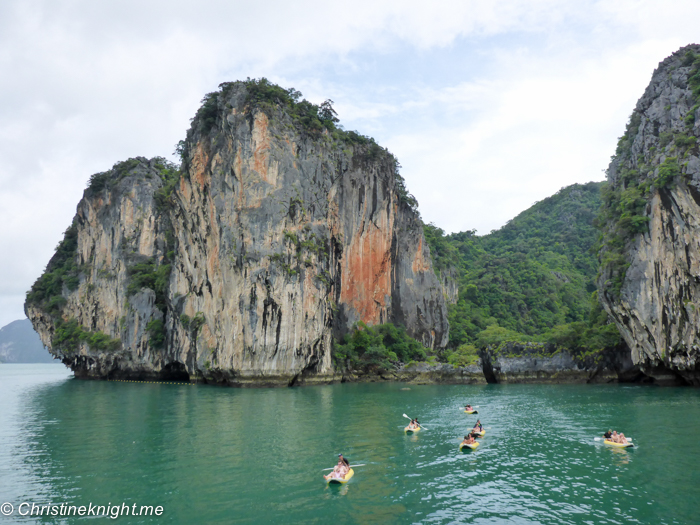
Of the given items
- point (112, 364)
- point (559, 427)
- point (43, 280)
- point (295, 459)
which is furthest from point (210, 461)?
point (43, 280)

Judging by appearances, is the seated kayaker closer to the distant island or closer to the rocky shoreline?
the distant island

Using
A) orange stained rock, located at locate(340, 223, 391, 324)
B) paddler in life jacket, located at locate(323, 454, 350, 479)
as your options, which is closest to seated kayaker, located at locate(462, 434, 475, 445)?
paddler in life jacket, located at locate(323, 454, 350, 479)

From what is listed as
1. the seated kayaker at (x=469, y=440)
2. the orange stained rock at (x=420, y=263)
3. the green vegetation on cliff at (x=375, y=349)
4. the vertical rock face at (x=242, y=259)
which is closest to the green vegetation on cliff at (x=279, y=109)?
the vertical rock face at (x=242, y=259)

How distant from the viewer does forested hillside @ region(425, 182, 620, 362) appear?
7855cm

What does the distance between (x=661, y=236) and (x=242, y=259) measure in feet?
121

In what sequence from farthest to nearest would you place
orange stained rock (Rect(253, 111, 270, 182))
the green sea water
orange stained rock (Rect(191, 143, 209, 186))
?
orange stained rock (Rect(191, 143, 209, 186)) → orange stained rock (Rect(253, 111, 270, 182)) → the green sea water

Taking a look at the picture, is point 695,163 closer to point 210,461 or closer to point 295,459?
point 295,459

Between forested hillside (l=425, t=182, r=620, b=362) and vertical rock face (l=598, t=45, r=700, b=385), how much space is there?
1665cm

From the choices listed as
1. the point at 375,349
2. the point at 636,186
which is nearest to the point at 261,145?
the point at 375,349

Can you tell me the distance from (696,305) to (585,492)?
28.2m

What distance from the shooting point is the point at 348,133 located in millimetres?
63281

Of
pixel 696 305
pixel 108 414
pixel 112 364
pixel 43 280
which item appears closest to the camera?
pixel 108 414

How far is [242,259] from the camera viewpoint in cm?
4725

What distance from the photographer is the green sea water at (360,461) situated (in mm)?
13062
